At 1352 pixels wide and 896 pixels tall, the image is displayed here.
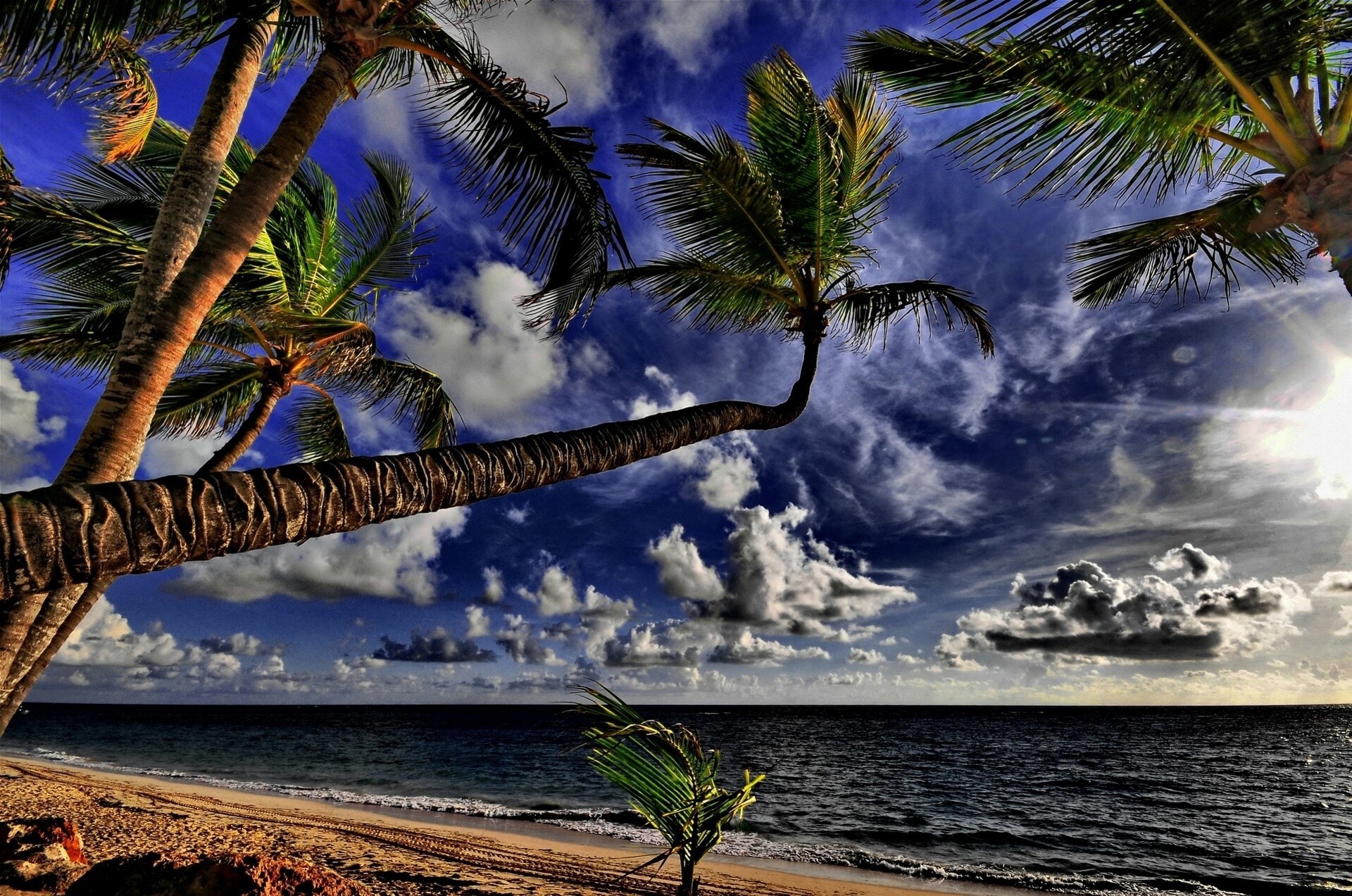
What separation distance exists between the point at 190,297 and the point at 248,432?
12.6 ft

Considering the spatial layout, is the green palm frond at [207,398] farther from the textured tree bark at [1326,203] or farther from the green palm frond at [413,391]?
the textured tree bark at [1326,203]

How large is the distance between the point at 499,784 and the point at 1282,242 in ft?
90.2

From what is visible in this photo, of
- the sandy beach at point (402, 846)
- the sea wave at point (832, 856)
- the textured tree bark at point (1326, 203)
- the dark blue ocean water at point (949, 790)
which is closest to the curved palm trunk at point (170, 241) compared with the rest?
the dark blue ocean water at point (949, 790)

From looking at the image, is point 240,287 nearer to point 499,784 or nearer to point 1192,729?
point 499,784

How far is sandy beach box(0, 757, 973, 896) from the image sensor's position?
7.30 meters

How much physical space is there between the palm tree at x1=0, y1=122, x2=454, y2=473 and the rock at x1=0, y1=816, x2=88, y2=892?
298 cm

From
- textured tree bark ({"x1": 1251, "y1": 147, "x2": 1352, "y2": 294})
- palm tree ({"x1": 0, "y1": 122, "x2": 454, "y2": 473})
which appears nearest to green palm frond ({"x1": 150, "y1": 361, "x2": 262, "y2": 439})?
palm tree ({"x1": 0, "y1": 122, "x2": 454, "y2": 473})

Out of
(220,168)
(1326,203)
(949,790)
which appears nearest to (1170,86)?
(1326,203)

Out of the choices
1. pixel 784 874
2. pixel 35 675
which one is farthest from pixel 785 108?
pixel 784 874

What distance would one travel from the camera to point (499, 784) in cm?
2486

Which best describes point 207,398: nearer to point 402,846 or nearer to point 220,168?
point 220,168

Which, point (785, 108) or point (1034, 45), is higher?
point (785, 108)

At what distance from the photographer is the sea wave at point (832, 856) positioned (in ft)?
35.8

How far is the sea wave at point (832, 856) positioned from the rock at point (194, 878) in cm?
988
